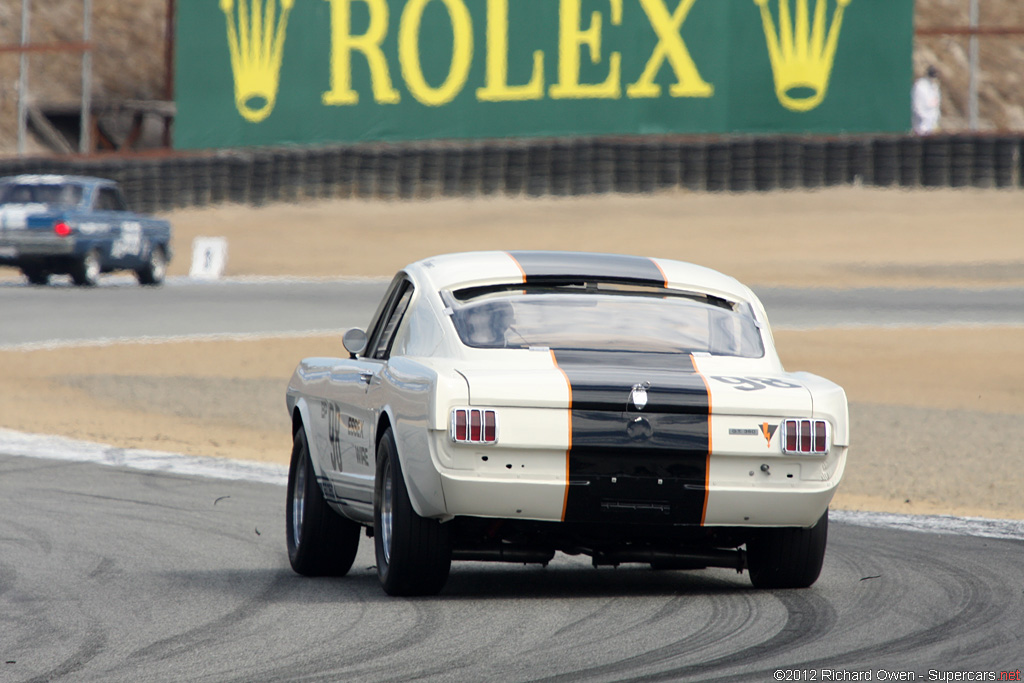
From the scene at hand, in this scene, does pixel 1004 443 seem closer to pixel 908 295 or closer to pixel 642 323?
pixel 642 323

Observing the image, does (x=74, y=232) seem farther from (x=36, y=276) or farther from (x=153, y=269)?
(x=153, y=269)

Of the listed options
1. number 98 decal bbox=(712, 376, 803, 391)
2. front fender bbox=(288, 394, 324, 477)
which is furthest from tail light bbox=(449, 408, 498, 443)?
front fender bbox=(288, 394, 324, 477)

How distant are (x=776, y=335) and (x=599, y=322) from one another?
14.7 meters

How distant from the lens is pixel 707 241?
108 ft

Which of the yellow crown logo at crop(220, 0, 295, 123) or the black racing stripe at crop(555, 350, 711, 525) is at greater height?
the yellow crown logo at crop(220, 0, 295, 123)

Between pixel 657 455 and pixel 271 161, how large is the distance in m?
30.6

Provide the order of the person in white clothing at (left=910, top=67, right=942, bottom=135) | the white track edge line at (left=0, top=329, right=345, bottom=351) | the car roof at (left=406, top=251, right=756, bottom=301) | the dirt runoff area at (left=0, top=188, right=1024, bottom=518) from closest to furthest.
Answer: the car roof at (left=406, top=251, right=756, bottom=301)
the dirt runoff area at (left=0, top=188, right=1024, bottom=518)
the white track edge line at (left=0, top=329, right=345, bottom=351)
the person in white clothing at (left=910, top=67, right=942, bottom=135)

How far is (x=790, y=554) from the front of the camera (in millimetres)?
6883

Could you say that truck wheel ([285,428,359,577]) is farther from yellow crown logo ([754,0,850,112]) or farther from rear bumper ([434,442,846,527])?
yellow crown logo ([754,0,850,112])

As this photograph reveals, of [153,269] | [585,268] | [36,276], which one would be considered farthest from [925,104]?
[585,268]

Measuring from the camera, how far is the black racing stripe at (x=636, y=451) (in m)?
6.35

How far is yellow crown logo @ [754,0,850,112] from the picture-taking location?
33969 mm

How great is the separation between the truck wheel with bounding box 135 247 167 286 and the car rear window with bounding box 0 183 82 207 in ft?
5.35

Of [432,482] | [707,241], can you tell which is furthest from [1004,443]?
[707,241]
